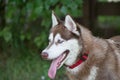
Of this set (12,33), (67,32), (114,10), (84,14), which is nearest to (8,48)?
(12,33)

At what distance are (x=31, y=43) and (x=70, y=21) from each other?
396cm

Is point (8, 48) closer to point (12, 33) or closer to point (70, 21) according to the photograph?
point (12, 33)

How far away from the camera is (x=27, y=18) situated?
10.3m

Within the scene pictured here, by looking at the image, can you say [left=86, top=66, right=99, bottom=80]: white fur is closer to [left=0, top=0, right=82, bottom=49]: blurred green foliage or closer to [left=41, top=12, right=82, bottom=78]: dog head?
[left=41, top=12, right=82, bottom=78]: dog head

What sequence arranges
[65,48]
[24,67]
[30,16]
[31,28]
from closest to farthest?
[65,48] → [24,67] → [30,16] → [31,28]

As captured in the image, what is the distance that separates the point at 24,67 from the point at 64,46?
2723 mm

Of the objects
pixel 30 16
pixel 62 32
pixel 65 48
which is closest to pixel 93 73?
pixel 65 48

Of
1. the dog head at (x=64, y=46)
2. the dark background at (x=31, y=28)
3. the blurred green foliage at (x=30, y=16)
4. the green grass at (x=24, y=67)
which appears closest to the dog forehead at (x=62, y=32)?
the dog head at (x=64, y=46)

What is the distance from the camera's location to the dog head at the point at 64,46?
6.58 metres

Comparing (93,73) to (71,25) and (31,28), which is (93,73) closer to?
(71,25)

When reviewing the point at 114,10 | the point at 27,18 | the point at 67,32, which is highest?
the point at 67,32

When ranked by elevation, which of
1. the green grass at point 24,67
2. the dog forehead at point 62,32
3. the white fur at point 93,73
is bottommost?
the green grass at point 24,67

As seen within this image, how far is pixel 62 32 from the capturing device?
670cm

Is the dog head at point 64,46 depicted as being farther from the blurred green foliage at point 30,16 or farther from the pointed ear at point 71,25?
the blurred green foliage at point 30,16
